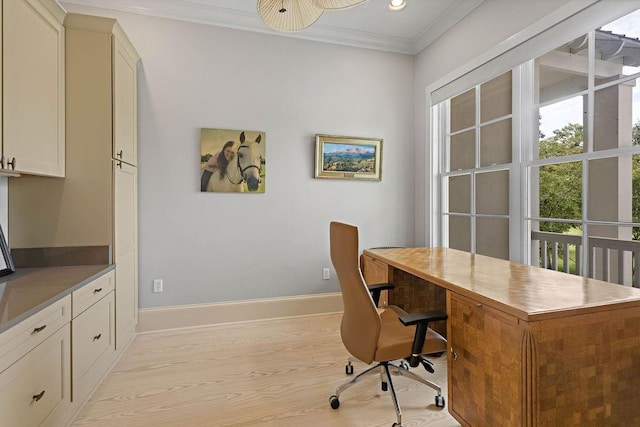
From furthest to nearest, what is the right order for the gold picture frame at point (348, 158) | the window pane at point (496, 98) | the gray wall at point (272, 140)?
the gold picture frame at point (348, 158)
the gray wall at point (272, 140)
the window pane at point (496, 98)

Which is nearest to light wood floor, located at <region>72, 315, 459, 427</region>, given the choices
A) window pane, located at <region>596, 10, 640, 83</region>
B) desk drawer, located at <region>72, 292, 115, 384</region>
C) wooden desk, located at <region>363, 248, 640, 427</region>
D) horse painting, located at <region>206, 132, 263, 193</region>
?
desk drawer, located at <region>72, 292, 115, 384</region>

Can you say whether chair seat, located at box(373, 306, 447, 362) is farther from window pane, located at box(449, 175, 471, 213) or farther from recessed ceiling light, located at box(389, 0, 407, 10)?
recessed ceiling light, located at box(389, 0, 407, 10)

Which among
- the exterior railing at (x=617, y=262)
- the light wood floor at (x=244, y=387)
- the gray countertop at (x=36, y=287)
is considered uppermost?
the exterior railing at (x=617, y=262)

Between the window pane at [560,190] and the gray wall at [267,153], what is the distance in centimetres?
148

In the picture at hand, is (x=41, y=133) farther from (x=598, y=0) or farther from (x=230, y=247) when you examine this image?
(x=598, y=0)

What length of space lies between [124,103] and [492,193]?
318 cm

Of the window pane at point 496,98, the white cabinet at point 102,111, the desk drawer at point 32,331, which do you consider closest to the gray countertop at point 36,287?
the desk drawer at point 32,331

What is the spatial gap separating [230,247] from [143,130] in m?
1.34

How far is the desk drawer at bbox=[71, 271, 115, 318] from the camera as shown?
1746mm

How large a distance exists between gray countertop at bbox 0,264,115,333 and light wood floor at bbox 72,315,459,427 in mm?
755

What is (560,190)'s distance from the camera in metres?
2.28

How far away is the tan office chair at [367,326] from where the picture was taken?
1.61 meters

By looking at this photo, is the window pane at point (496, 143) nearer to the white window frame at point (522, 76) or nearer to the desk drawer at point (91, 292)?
the white window frame at point (522, 76)

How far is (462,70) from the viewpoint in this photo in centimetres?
297
